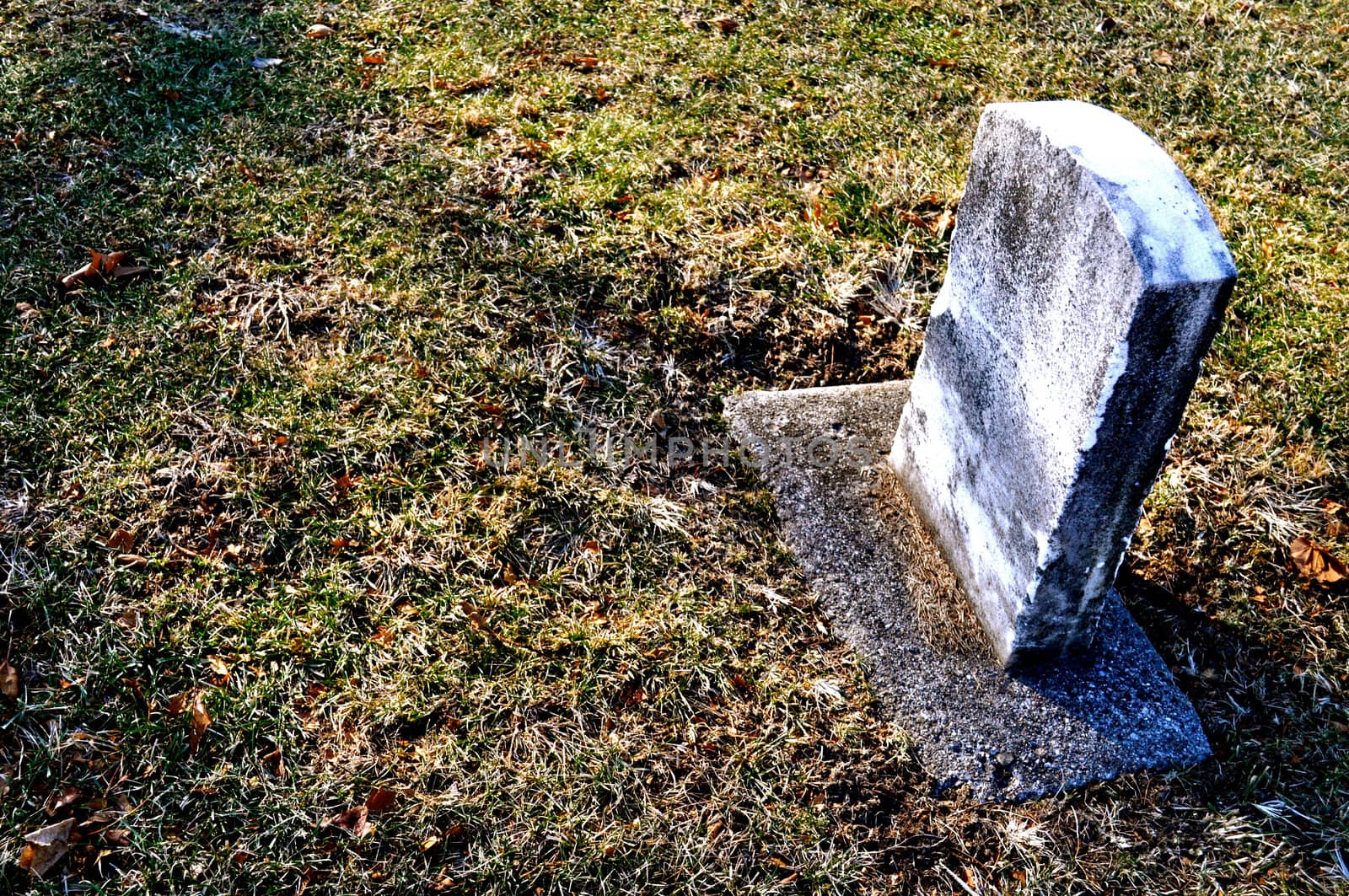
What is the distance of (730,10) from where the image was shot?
520 centimetres

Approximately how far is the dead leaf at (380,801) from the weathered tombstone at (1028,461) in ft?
4.23

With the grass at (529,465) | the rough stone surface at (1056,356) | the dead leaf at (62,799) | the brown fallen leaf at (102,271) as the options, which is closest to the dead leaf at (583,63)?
the grass at (529,465)

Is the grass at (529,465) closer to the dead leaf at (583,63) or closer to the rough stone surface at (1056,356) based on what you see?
the dead leaf at (583,63)

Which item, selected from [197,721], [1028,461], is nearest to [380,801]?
[197,721]

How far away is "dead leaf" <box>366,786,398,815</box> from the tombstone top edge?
6.64ft

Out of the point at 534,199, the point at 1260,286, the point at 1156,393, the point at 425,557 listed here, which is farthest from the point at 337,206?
the point at 1260,286

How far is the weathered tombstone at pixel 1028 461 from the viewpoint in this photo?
1.90m

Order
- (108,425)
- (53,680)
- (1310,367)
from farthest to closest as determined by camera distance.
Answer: (1310,367), (108,425), (53,680)

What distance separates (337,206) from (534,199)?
79 centimetres

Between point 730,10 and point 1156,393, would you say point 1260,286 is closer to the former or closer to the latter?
point 1156,393

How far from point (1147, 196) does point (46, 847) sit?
276cm

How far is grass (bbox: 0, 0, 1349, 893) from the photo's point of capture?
2318mm

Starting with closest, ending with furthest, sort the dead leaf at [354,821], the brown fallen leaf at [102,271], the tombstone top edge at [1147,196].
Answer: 1. the tombstone top edge at [1147,196]
2. the dead leaf at [354,821]
3. the brown fallen leaf at [102,271]

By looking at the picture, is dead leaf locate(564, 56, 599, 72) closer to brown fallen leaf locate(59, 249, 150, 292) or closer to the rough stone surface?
brown fallen leaf locate(59, 249, 150, 292)
